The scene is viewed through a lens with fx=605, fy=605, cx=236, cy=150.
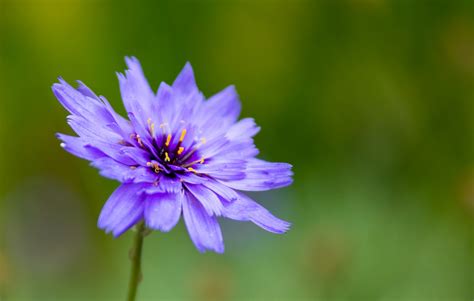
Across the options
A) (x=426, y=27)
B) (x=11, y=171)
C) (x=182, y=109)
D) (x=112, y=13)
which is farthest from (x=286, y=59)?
(x=182, y=109)

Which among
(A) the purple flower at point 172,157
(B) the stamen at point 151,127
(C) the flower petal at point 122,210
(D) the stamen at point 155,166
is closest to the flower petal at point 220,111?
(A) the purple flower at point 172,157

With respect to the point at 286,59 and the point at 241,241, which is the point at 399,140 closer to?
the point at 286,59

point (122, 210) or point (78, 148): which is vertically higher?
point (78, 148)

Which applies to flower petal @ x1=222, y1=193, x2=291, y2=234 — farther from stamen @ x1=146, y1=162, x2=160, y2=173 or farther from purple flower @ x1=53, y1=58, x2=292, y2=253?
stamen @ x1=146, y1=162, x2=160, y2=173

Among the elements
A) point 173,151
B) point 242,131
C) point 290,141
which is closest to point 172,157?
point 173,151

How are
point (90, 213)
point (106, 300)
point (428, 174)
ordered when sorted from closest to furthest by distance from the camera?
point (106, 300), point (90, 213), point (428, 174)

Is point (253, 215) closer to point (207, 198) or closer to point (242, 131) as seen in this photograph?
point (207, 198)
